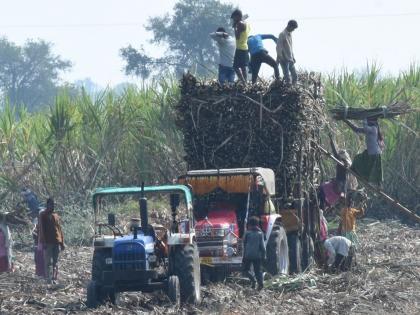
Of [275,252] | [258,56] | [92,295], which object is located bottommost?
[92,295]

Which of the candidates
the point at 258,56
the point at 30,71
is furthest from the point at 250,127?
the point at 30,71

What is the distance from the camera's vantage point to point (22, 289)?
15.7 meters

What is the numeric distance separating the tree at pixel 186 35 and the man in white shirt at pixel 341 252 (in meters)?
46.1

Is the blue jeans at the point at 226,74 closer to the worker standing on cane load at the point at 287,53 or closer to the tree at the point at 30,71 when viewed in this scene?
the worker standing on cane load at the point at 287,53

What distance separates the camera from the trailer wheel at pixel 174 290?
13531 millimetres

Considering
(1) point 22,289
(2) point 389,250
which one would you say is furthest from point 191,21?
(1) point 22,289

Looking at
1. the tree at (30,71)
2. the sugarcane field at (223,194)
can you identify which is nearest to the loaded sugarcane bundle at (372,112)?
the sugarcane field at (223,194)

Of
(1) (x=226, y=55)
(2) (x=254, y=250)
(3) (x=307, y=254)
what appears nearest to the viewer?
(2) (x=254, y=250)

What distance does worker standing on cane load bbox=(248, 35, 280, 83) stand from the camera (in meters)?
18.9

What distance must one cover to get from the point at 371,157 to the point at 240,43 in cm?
318

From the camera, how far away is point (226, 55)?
19.4 m

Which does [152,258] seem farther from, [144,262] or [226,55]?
[226,55]

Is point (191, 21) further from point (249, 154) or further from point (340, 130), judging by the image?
point (249, 154)

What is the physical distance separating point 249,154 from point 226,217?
6.70 feet
